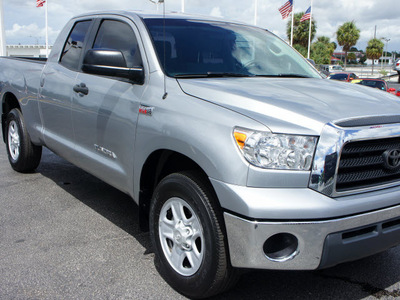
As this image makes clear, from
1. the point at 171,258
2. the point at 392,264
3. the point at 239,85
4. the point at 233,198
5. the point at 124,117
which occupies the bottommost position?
the point at 392,264

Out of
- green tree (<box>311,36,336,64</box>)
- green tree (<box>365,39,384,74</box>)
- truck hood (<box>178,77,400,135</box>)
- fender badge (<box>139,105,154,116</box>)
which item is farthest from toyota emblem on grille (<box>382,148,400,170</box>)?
green tree (<box>365,39,384,74</box>)

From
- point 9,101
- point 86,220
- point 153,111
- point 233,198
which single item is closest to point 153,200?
point 153,111

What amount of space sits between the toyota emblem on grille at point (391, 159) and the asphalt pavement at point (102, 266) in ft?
3.11

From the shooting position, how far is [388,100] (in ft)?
10.1

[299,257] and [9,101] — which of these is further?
[9,101]

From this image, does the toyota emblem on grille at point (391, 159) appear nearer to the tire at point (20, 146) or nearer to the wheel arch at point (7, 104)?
the tire at point (20, 146)

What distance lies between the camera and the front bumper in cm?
235

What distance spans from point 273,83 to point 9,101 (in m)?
4.24

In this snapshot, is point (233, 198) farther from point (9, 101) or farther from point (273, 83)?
point (9, 101)

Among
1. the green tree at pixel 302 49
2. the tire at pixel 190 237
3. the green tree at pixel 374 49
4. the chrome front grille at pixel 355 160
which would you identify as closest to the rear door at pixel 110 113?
the tire at pixel 190 237

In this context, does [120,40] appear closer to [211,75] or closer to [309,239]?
[211,75]

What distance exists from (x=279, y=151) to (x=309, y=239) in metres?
0.50

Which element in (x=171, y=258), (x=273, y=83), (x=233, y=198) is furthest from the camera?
(x=273, y=83)

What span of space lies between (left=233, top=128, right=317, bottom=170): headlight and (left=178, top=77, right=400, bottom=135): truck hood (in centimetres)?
5
